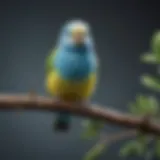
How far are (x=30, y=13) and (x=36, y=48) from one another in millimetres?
115

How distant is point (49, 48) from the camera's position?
1.54 m

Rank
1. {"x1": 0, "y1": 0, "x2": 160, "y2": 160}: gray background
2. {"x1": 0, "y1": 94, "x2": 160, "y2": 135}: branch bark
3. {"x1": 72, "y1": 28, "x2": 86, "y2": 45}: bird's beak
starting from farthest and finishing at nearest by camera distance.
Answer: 1. {"x1": 0, "y1": 0, "x2": 160, "y2": 160}: gray background
2. {"x1": 72, "y1": 28, "x2": 86, "y2": 45}: bird's beak
3. {"x1": 0, "y1": 94, "x2": 160, "y2": 135}: branch bark

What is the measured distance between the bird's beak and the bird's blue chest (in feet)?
0.09

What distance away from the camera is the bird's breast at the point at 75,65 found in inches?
36.1

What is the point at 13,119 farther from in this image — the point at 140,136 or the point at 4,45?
the point at 140,136

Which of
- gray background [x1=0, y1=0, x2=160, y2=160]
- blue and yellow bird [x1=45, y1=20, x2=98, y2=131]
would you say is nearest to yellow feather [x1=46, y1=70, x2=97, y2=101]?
blue and yellow bird [x1=45, y1=20, x2=98, y2=131]

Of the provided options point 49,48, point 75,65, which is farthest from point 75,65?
point 49,48

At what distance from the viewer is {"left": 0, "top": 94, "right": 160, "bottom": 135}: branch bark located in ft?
2.42

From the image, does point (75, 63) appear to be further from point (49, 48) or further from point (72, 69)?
point (49, 48)

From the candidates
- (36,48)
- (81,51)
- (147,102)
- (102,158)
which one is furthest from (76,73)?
(102,158)

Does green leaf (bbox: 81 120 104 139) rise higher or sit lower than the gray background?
lower

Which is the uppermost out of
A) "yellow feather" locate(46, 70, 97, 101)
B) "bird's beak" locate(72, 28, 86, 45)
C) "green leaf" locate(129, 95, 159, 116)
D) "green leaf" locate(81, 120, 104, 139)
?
"bird's beak" locate(72, 28, 86, 45)

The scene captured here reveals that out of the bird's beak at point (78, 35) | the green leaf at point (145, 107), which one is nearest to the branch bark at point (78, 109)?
the green leaf at point (145, 107)

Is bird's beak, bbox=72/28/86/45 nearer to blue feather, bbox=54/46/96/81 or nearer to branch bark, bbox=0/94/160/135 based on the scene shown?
blue feather, bbox=54/46/96/81
